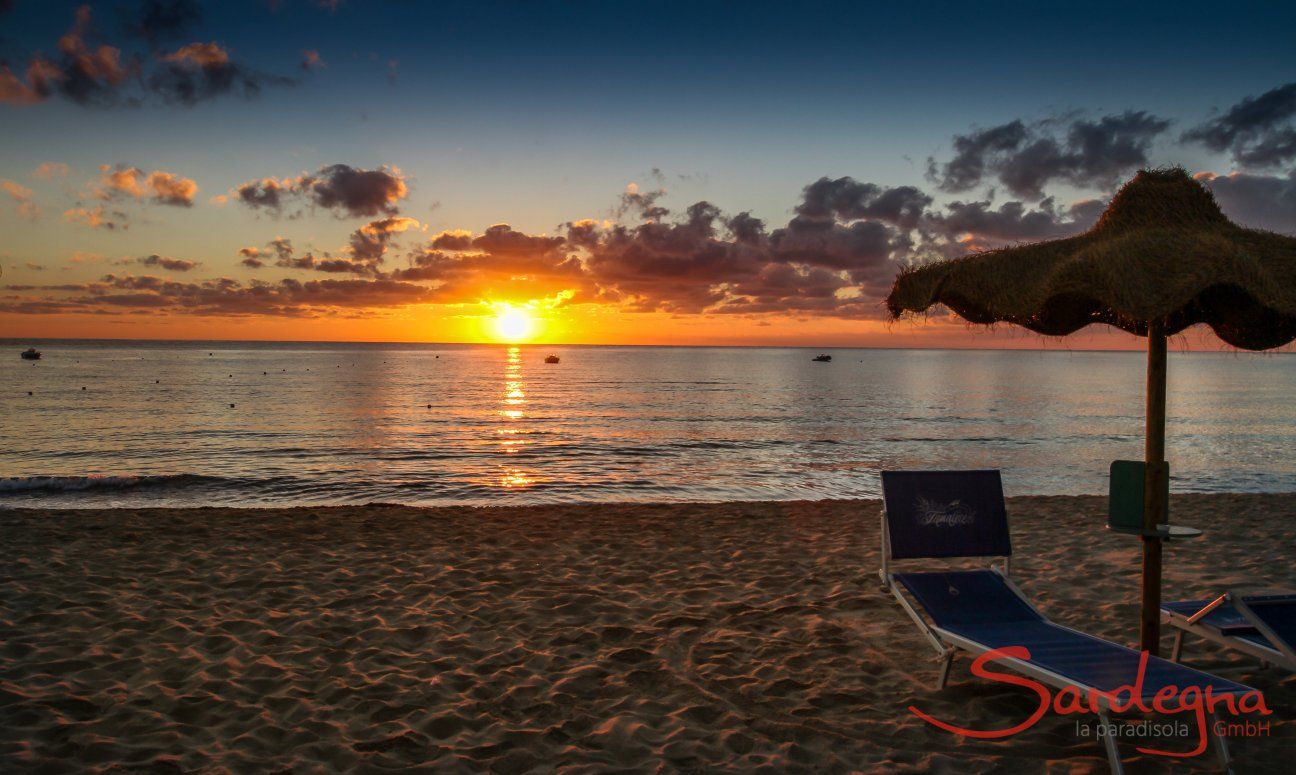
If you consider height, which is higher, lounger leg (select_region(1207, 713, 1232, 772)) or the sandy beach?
lounger leg (select_region(1207, 713, 1232, 772))

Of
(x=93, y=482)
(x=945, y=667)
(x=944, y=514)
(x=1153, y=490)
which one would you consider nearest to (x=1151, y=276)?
(x=1153, y=490)

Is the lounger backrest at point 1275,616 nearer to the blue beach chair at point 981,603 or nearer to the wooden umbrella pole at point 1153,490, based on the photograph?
the wooden umbrella pole at point 1153,490

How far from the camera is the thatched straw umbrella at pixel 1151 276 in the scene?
391 centimetres

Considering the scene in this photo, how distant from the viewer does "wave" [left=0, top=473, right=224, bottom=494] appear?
1617cm

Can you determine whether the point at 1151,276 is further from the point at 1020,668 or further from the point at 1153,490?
the point at 1020,668

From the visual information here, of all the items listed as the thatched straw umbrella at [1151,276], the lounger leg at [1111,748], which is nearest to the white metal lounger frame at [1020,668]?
the lounger leg at [1111,748]

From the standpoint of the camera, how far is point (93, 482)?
16.7m

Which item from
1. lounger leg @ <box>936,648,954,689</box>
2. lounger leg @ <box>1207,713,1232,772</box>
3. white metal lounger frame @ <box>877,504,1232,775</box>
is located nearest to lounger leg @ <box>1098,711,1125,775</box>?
white metal lounger frame @ <box>877,504,1232,775</box>

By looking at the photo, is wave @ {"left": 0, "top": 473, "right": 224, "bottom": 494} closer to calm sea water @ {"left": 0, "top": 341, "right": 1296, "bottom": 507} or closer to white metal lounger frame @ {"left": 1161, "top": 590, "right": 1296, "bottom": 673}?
calm sea water @ {"left": 0, "top": 341, "right": 1296, "bottom": 507}

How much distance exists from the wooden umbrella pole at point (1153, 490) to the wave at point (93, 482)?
60.2 feet

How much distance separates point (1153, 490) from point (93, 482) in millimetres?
19590

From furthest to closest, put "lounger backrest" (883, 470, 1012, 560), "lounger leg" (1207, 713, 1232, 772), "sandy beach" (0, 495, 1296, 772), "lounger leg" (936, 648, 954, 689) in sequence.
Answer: "lounger backrest" (883, 470, 1012, 560)
"lounger leg" (936, 648, 954, 689)
"sandy beach" (0, 495, 1296, 772)
"lounger leg" (1207, 713, 1232, 772)

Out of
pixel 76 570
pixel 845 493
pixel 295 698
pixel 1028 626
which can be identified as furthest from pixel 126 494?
pixel 1028 626

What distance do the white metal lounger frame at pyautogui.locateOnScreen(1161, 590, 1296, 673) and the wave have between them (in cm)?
1850
